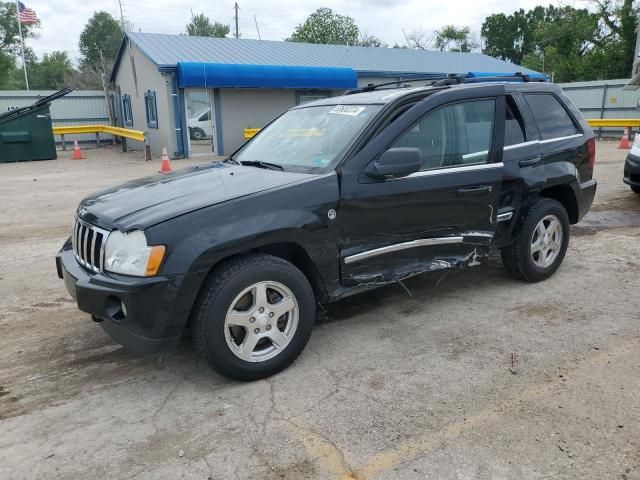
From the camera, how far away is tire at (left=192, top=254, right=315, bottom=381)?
3090 millimetres

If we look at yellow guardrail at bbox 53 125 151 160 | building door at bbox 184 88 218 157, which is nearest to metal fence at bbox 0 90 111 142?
yellow guardrail at bbox 53 125 151 160

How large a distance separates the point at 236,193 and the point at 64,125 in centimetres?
2387

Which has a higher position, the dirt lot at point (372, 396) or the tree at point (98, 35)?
the tree at point (98, 35)

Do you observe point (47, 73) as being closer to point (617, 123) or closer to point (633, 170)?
point (617, 123)

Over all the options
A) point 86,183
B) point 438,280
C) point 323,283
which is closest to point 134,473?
point 323,283

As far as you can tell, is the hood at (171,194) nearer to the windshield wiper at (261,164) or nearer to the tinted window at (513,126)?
the windshield wiper at (261,164)

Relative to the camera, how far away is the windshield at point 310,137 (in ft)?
12.5

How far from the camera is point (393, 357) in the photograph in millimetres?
3648

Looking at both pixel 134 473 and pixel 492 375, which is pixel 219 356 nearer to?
pixel 134 473

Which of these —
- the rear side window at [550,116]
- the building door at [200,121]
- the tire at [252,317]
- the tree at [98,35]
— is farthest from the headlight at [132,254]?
the tree at [98,35]

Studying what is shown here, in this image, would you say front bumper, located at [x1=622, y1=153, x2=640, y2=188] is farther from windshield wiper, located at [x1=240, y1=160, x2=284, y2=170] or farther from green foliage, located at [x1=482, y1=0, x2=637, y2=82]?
green foliage, located at [x1=482, y1=0, x2=637, y2=82]

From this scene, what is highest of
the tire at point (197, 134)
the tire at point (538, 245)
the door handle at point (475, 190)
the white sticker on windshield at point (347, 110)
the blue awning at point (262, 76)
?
the blue awning at point (262, 76)

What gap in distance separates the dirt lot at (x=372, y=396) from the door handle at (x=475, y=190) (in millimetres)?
988

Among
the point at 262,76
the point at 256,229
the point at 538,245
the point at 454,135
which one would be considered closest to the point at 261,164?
the point at 256,229
